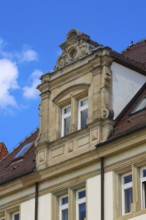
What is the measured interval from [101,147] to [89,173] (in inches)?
52.5

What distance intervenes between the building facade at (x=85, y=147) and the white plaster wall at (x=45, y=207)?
45 mm

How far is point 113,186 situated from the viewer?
111ft

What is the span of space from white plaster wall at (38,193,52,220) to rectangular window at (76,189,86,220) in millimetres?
1709

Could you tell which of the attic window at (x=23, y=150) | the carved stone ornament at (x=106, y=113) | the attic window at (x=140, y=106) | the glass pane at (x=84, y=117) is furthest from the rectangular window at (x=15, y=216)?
the attic window at (x=140, y=106)

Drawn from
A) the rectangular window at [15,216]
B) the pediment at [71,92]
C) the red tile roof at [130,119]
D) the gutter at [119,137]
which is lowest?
the rectangular window at [15,216]

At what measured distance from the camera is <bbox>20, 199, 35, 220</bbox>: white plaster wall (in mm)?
37812

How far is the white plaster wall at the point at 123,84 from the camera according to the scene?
36781 millimetres

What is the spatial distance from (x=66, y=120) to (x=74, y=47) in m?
3.55

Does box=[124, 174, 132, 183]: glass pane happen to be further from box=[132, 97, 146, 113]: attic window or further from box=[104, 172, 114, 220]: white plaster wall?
box=[132, 97, 146, 113]: attic window

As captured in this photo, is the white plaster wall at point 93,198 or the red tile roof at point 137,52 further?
the red tile roof at point 137,52

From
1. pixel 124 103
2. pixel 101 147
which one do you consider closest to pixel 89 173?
pixel 101 147

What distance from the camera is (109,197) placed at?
33.9 m

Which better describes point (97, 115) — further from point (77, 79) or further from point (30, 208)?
point (30, 208)

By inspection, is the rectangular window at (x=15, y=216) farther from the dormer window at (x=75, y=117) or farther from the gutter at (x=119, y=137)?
the gutter at (x=119, y=137)
